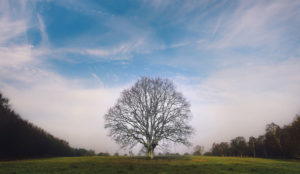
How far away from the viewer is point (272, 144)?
204 ft

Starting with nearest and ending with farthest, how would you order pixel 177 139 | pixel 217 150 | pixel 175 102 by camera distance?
1. pixel 177 139
2. pixel 175 102
3. pixel 217 150

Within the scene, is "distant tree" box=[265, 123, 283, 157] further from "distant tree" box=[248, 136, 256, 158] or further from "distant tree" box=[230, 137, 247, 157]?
"distant tree" box=[230, 137, 247, 157]

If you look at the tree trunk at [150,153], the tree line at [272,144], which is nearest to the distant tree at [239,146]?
the tree line at [272,144]

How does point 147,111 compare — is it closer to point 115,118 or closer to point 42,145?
point 115,118

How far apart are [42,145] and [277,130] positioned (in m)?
76.3

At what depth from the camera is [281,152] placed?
61000 mm

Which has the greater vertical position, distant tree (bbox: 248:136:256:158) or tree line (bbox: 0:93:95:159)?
tree line (bbox: 0:93:95:159)

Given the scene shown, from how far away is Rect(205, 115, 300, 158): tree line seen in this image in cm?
4822

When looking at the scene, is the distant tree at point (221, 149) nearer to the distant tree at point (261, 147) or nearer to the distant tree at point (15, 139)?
the distant tree at point (261, 147)

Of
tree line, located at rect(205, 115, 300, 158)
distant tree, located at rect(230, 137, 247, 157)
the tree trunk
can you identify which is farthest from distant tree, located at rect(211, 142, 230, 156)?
the tree trunk

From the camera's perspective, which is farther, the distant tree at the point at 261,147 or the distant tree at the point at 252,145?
the distant tree at the point at 252,145

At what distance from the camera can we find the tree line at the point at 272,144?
48219mm

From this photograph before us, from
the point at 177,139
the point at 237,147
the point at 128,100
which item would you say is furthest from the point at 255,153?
the point at 128,100

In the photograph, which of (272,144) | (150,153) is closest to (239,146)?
(272,144)
